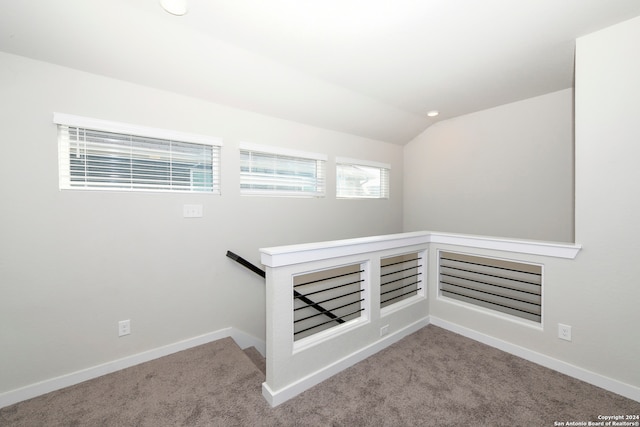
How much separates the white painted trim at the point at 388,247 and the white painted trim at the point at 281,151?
1416 millimetres

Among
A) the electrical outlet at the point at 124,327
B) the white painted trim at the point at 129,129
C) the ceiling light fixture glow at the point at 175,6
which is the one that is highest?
the ceiling light fixture glow at the point at 175,6

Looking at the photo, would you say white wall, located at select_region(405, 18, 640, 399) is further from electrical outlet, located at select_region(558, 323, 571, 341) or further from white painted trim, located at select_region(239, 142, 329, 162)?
white painted trim, located at select_region(239, 142, 329, 162)

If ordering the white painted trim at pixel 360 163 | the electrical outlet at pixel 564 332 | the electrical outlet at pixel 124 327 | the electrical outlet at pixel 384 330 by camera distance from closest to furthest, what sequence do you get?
the electrical outlet at pixel 564 332
the electrical outlet at pixel 124 327
the electrical outlet at pixel 384 330
the white painted trim at pixel 360 163

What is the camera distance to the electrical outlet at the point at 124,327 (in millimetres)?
2139

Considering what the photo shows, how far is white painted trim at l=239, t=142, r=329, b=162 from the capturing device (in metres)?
2.75

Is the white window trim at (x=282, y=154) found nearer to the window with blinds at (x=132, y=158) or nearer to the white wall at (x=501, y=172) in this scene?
the window with blinds at (x=132, y=158)

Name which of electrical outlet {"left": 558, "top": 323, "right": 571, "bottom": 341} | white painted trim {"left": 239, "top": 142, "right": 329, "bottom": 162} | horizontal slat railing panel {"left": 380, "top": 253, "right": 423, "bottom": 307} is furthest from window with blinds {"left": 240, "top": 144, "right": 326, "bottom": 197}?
electrical outlet {"left": 558, "top": 323, "right": 571, "bottom": 341}

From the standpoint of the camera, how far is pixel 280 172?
10.2 ft

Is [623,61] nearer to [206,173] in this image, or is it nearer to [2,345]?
[206,173]

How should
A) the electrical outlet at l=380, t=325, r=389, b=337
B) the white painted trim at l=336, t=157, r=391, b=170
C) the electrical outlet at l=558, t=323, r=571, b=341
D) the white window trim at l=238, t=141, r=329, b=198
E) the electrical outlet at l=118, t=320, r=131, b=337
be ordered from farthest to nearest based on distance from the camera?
the white painted trim at l=336, t=157, r=391, b=170 → the white window trim at l=238, t=141, r=329, b=198 → the electrical outlet at l=380, t=325, r=389, b=337 → the electrical outlet at l=118, t=320, r=131, b=337 → the electrical outlet at l=558, t=323, r=571, b=341

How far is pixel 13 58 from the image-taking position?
175 centimetres

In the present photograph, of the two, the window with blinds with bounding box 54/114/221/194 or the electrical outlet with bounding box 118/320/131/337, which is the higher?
the window with blinds with bounding box 54/114/221/194

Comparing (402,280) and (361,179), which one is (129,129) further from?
(402,280)

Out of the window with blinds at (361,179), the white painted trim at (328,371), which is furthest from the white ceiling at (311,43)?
the white painted trim at (328,371)
